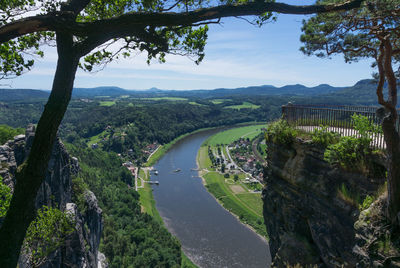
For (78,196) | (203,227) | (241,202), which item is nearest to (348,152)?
(78,196)

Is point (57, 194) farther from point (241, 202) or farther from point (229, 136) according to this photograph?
point (229, 136)

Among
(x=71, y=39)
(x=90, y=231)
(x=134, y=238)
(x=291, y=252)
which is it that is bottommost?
(x=134, y=238)

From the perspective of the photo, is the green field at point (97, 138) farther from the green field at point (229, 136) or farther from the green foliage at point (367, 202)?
the green foliage at point (367, 202)

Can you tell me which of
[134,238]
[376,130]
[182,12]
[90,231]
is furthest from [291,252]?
[134,238]

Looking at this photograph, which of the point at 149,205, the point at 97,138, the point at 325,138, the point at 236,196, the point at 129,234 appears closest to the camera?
the point at 325,138

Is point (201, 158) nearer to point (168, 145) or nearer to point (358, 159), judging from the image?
point (168, 145)

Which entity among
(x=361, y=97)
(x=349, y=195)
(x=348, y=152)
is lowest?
(x=349, y=195)

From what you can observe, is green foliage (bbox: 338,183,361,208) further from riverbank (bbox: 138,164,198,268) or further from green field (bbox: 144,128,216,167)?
green field (bbox: 144,128,216,167)
